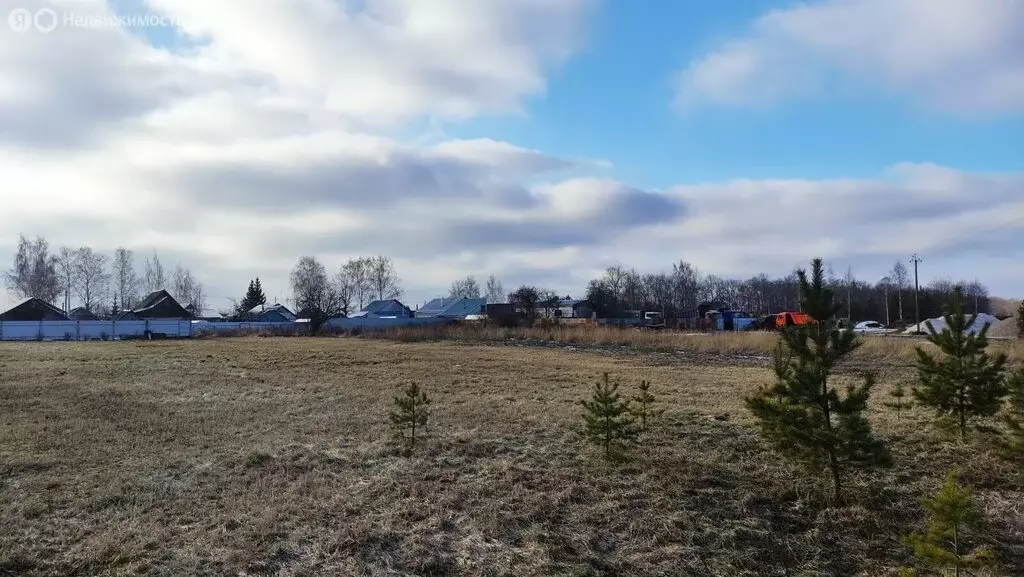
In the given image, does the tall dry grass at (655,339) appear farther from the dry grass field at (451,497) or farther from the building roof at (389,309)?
the building roof at (389,309)

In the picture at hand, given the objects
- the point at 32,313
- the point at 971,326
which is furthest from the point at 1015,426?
the point at 32,313

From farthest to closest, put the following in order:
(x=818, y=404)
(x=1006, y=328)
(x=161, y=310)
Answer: (x=161, y=310) < (x=1006, y=328) < (x=818, y=404)

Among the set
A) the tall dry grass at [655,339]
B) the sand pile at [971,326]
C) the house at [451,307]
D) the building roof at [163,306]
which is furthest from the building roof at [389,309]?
the sand pile at [971,326]

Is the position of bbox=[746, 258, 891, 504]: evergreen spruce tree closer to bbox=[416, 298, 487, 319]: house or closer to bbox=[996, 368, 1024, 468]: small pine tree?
bbox=[996, 368, 1024, 468]: small pine tree

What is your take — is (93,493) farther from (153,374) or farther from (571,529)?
(153,374)

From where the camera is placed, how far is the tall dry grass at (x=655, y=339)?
22844mm

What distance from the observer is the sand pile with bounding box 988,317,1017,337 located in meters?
42.3

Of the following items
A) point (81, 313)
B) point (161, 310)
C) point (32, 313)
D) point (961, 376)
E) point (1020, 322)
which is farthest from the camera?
point (81, 313)

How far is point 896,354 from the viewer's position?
2231 cm

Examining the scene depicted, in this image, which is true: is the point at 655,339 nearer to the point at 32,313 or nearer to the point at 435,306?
the point at 32,313

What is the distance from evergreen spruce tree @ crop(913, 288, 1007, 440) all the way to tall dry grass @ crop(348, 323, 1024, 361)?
10966mm

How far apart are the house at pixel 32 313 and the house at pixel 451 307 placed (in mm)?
45296

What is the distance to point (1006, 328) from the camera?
4375 centimetres

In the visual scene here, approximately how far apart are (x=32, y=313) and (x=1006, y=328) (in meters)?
73.8
